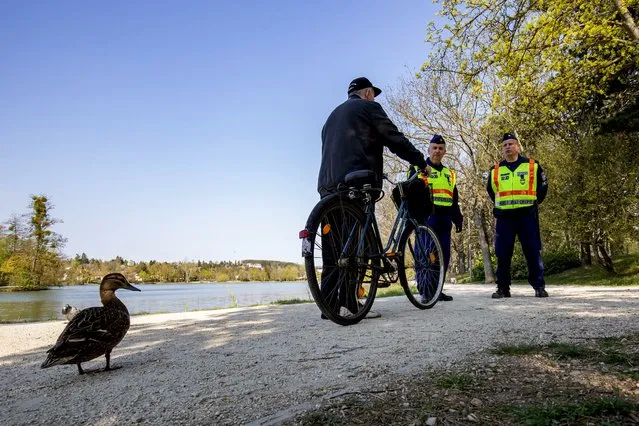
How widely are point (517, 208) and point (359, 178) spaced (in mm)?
3656

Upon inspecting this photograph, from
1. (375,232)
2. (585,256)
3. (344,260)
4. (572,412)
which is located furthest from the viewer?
(585,256)

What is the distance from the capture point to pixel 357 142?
445 cm

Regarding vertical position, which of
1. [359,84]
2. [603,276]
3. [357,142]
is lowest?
[603,276]

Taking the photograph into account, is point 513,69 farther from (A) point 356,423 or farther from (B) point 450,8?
(A) point 356,423

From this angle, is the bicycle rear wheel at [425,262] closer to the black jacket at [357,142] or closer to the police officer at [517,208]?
the black jacket at [357,142]

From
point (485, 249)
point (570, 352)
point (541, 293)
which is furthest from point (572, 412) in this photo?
point (485, 249)

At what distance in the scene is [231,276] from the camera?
86.1m

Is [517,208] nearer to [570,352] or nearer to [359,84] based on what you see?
[359,84]

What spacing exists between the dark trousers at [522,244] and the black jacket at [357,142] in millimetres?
2955

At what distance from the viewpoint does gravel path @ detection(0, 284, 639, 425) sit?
199 cm

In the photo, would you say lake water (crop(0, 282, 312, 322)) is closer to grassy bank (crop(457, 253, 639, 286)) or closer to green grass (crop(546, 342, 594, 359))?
green grass (crop(546, 342, 594, 359))

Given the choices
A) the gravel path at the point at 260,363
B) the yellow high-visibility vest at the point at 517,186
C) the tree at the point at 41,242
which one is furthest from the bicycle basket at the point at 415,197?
the tree at the point at 41,242

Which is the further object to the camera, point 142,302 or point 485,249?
point 485,249

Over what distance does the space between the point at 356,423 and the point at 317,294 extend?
6.98ft
